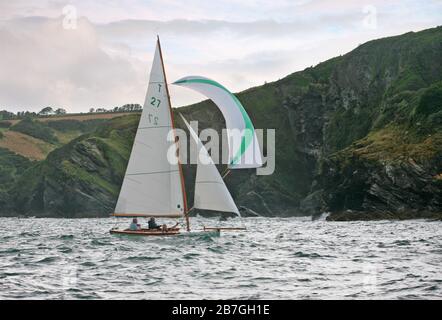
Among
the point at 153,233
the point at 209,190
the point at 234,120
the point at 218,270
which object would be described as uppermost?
the point at 234,120

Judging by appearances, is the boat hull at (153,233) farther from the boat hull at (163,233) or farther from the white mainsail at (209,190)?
the white mainsail at (209,190)

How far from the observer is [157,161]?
47.7 m

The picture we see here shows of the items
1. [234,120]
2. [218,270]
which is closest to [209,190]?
[234,120]

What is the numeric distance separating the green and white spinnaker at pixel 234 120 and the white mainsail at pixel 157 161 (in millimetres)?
2123

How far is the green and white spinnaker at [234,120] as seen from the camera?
148 feet

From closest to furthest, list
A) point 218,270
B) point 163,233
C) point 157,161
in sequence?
point 218,270
point 163,233
point 157,161

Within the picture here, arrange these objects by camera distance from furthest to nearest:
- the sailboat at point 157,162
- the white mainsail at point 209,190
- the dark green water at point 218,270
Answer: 1. the sailboat at point 157,162
2. the white mainsail at point 209,190
3. the dark green water at point 218,270

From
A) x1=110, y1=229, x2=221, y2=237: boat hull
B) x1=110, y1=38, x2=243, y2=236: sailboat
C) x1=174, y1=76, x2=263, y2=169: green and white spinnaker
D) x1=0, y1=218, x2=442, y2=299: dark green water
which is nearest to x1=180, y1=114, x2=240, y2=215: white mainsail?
x1=174, y1=76, x2=263, y2=169: green and white spinnaker

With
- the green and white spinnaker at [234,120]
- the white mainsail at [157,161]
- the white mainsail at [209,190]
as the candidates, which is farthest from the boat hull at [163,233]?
the green and white spinnaker at [234,120]

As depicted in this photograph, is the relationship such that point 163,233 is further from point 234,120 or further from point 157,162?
point 234,120

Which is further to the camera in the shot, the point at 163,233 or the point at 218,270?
the point at 163,233

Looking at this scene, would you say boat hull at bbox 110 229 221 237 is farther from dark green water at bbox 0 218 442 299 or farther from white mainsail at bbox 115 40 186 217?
white mainsail at bbox 115 40 186 217

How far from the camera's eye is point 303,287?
82.1ft

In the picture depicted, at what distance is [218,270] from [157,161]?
1807 cm
